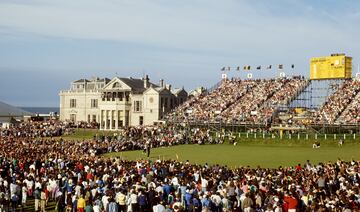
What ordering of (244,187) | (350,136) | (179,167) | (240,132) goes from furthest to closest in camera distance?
(240,132)
(350,136)
(179,167)
(244,187)

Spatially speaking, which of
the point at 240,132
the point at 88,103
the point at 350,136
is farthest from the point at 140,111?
the point at 350,136

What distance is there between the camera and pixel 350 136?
53969 mm

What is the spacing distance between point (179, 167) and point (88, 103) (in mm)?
67366

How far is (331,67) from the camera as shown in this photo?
76.9 metres

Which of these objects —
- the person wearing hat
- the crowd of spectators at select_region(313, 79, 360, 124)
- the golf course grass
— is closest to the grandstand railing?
the crowd of spectators at select_region(313, 79, 360, 124)

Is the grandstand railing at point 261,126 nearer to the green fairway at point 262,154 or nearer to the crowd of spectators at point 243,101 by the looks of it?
the crowd of spectators at point 243,101

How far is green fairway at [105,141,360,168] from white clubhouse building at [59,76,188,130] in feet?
95.3

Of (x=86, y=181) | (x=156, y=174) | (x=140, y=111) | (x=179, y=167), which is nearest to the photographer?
(x=86, y=181)

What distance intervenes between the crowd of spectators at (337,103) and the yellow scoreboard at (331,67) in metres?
2.15

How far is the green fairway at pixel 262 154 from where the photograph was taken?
40.2 metres

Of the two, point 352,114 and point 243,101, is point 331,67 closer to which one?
point 243,101

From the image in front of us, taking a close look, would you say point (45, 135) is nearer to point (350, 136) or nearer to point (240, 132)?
point (240, 132)

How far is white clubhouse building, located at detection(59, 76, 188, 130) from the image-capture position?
278 feet

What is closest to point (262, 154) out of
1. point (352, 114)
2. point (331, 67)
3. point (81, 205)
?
point (352, 114)
